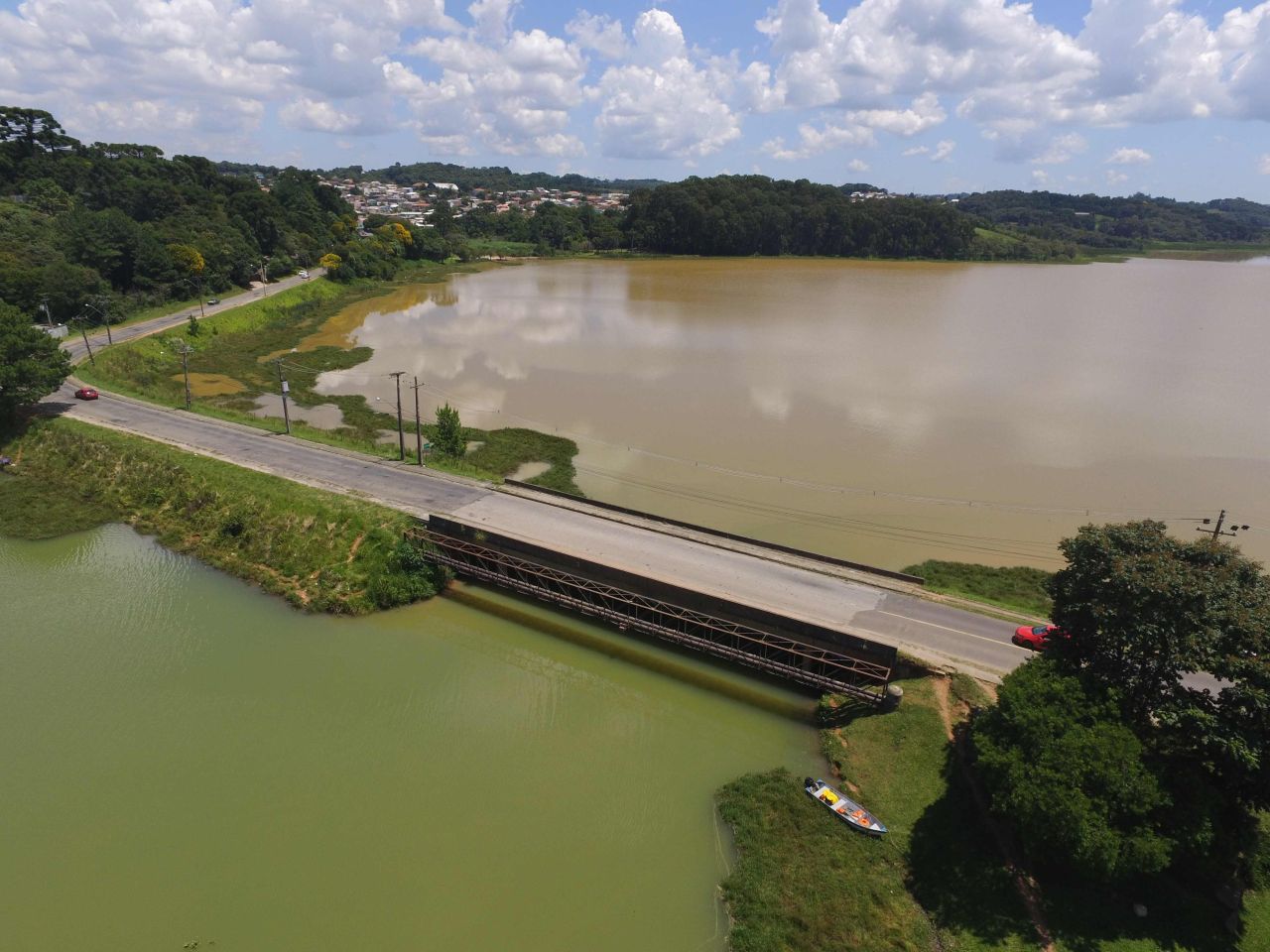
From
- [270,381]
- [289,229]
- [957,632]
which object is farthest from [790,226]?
[957,632]

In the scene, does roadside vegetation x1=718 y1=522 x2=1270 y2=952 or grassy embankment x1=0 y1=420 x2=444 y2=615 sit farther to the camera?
grassy embankment x1=0 y1=420 x2=444 y2=615

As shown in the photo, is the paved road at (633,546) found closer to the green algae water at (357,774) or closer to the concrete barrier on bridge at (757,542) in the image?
the concrete barrier on bridge at (757,542)

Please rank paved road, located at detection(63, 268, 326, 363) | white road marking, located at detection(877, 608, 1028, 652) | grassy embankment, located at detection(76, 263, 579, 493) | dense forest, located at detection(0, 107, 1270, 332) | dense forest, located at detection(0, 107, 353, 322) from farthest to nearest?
dense forest, located at detection(0, 107, 1270, 332) → dense forest, located at detection(0, 107, 353, 322) → paved road, located at detection(63, 268, 326, 363) → grassy embankment, located at detection(76, 263, 579, 493) → white road marking, located at detection(877, 608, 1028, 652)

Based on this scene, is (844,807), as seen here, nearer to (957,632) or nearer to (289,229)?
(957,632)

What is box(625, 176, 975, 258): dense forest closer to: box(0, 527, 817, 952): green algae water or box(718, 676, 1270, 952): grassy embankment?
box(0, 527, 817, 952): green algae water

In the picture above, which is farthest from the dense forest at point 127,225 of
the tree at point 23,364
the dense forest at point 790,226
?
the dense forest at point 790,226

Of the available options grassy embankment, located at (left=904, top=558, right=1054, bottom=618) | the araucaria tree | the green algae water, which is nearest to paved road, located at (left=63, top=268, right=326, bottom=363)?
the green algae water

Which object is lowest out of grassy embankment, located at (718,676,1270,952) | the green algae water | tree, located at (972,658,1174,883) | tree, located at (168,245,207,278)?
the green algae water
